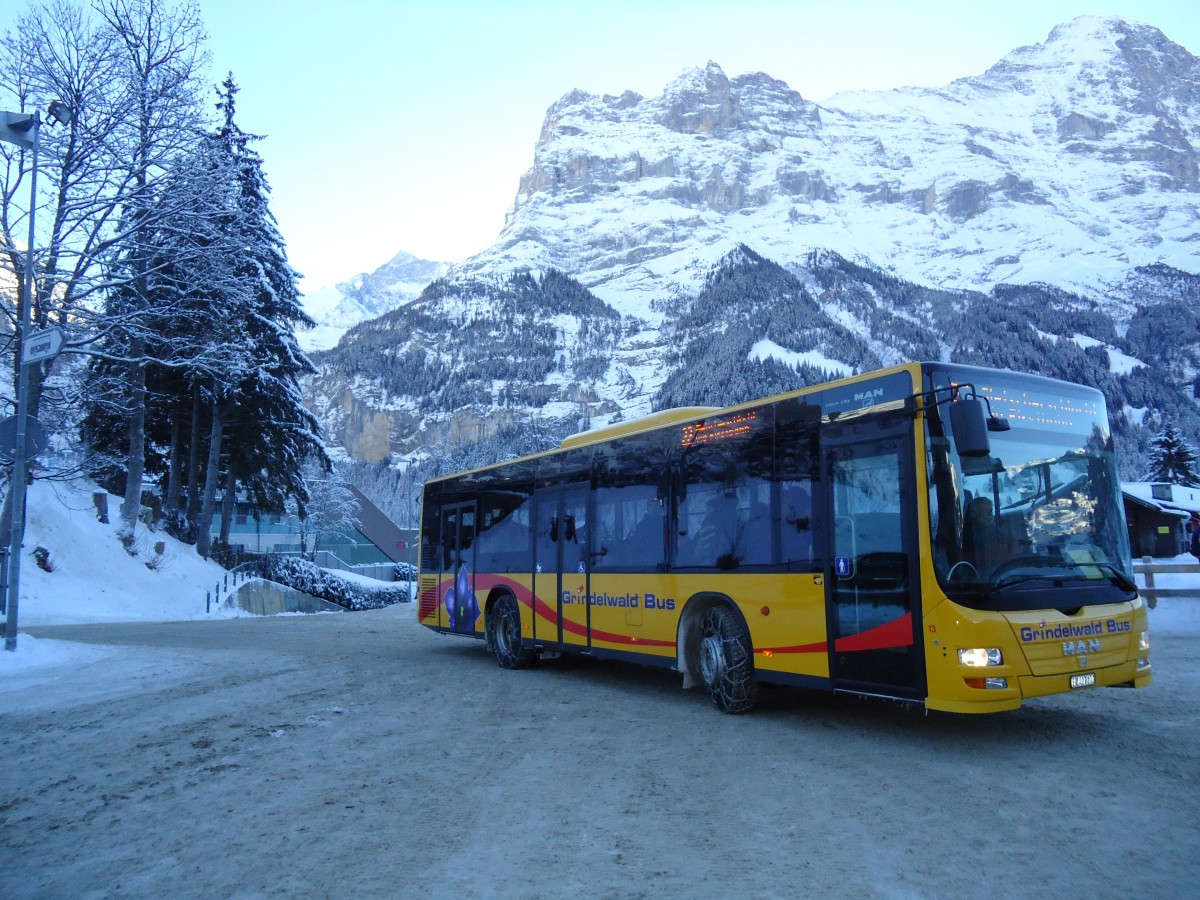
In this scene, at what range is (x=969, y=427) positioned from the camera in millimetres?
6465

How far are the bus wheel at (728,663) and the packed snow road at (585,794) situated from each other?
0.70 ft

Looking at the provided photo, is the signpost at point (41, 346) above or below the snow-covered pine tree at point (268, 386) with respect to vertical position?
below

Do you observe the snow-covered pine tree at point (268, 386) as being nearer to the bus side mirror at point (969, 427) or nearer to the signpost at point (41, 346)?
the signpost at point (41, 346)

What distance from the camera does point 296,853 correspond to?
4.81 m

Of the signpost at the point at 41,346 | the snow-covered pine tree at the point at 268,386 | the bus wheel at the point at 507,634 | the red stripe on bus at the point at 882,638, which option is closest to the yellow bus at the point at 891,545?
the red stripe on bus at the point at 882,638

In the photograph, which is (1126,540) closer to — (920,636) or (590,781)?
(920,636)

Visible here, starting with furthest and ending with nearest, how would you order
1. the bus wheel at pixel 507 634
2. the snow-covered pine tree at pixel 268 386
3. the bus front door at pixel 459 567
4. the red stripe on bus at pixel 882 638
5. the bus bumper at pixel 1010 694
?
the snow-covered pine tree at pixel 268 386
the bus front door at pixel 459 567
the bus wheel at pixel 507 634
the red stripe on bus at pixel 882 638
the bus bumper at pixel 1010 694

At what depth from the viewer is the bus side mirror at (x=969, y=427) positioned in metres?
6.45

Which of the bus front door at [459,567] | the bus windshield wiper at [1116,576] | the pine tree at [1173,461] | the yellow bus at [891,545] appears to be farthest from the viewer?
the pine tree at [1173,461]

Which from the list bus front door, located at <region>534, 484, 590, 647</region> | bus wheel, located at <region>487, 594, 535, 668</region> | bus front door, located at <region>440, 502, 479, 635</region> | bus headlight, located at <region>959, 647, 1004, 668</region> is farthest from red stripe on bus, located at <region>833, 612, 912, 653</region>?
bus front door, located at <region>440, 502, 479, 635</region>

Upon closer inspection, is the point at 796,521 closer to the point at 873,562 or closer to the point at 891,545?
the point at 873,562

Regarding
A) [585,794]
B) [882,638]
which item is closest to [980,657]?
[882,638]

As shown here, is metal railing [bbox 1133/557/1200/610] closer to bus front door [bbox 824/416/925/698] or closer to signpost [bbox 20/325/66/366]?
bus front door [bbox 824/416/925/698]

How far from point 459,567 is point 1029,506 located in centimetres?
933
